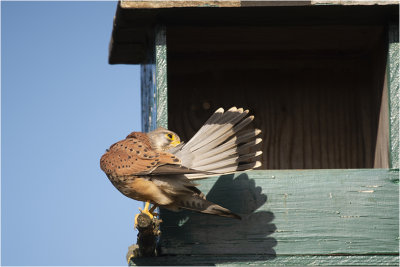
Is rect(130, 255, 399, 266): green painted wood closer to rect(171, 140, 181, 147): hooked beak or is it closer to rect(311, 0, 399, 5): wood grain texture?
rect(171, 140, 181, 147): hooked beak

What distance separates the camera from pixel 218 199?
13.2ft

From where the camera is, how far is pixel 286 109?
5.36m

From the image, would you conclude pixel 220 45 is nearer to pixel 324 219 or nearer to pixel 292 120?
pixel 292 120

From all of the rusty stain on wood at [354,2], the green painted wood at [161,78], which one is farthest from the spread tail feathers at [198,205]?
the rusty stain on wood at [354,2]

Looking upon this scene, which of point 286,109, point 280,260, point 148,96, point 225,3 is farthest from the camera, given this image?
point 286,109

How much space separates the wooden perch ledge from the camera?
3635 millimetres

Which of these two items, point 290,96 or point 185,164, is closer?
point 185,164

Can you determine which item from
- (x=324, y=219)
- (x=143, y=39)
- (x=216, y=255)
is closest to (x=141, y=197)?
(x=216, y=255)

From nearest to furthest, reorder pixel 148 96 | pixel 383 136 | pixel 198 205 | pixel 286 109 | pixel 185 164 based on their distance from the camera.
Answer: pixel 185 164 → pixel 198 205 → pixel 383 136 → pixel 148 96 → pixel 286 109

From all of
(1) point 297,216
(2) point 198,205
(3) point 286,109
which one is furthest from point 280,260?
(3) point 286,109

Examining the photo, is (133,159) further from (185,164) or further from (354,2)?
(354,2)

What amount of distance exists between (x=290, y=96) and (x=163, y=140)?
163cm

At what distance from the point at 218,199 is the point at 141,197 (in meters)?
0.43

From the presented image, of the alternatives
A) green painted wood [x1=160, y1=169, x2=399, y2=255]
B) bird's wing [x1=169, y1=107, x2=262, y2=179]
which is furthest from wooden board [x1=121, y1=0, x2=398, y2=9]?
green painted wood [x1=160, y1=169, x2=399, y2=255]
